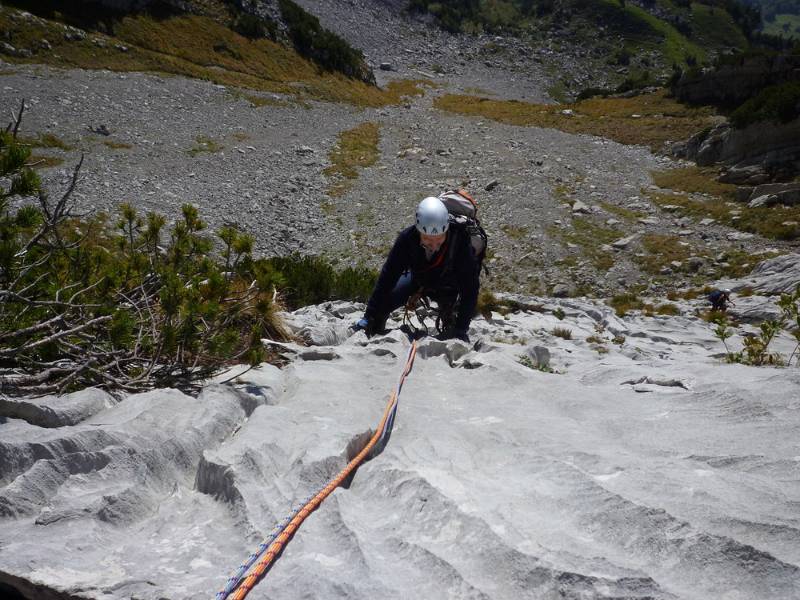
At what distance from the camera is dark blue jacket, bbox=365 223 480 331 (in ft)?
21.7

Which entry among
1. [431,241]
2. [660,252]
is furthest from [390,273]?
[660,252]

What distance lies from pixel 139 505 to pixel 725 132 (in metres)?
30.6

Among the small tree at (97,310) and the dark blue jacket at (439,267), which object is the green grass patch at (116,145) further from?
the dark blue jacket at (439,267)

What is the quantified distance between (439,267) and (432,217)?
1.11 metres

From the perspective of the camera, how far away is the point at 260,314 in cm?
438

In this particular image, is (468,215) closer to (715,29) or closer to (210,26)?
(210,26)

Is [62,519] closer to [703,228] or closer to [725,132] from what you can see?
[703,228]

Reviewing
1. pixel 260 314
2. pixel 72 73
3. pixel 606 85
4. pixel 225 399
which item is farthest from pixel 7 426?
pixel 606 85

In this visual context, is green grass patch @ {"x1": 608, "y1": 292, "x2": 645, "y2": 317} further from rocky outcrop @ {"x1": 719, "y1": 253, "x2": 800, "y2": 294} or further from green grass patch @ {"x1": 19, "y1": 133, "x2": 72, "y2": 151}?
green grass patch @ {"x1": 19, "y1": 133, "x2": 72, "y2": 151}

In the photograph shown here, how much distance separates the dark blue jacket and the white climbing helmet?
0.50 metres

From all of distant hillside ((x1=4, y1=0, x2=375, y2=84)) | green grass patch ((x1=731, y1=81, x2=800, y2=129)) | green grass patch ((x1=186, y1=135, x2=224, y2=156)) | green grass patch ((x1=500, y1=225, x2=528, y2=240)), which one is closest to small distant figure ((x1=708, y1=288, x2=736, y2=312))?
green grass patch ((x1=500, y1=225, x2=528, y2=240))

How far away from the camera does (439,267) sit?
689 centimetres

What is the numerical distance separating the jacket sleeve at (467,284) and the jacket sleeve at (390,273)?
28.9 inches

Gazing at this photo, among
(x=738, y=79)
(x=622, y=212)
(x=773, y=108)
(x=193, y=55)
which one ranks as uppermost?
(x=738, y=79)
